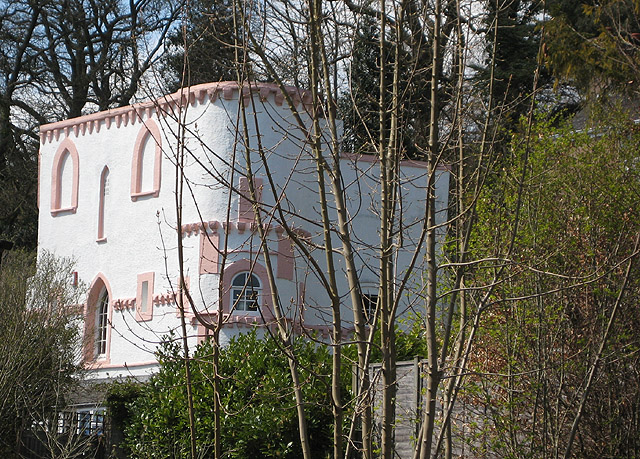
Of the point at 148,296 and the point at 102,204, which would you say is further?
the point at 102,204

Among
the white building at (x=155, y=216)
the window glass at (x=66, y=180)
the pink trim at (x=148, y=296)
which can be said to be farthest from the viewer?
the window glass at (x=66, y=180)

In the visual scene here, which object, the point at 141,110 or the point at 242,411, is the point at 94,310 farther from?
the point at 242,411

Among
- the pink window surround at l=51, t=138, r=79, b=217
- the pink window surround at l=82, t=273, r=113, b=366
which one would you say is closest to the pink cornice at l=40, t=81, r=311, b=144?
the pink window surround at l=51, t=138, r=79, b=217

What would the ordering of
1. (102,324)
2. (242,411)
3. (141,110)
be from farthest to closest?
1. (102,324)
2. (141,110)
3. (242,411)

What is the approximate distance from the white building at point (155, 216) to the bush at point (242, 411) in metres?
5.49

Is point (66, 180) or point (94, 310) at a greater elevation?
point (66, 180)

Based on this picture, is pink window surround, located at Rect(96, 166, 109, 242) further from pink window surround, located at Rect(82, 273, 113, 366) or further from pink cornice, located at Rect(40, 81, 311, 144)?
pink cornice, located at Rect(40, 81, 311, 144)

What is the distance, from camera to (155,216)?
20.1m

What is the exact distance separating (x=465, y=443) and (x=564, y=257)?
209cm

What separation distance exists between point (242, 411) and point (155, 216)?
1083cm

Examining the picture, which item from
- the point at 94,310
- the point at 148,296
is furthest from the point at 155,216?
the point at 94,310

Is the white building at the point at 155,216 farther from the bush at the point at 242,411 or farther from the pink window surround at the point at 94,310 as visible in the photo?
the bush at the point at 242,411

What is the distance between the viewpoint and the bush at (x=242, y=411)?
34.0 feet

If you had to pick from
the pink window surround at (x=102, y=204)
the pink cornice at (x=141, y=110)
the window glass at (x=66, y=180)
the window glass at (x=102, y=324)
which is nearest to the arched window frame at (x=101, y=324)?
the window glass at (x=102, y=324)
